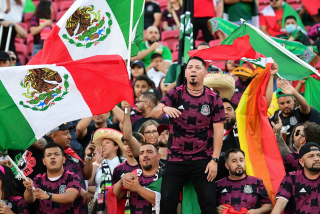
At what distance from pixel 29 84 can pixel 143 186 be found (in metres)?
1.68

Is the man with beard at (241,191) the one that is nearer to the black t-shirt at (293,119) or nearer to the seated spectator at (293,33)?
the black t-shirt at (293,119)

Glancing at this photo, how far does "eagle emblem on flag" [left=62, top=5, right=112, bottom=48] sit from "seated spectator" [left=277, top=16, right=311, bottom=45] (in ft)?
13.6

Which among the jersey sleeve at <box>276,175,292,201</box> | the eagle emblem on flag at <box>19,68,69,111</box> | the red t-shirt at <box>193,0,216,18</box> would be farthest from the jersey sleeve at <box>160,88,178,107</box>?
the red t-shirt at <box>193,0,216,18</box>

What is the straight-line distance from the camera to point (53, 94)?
6.23 metres

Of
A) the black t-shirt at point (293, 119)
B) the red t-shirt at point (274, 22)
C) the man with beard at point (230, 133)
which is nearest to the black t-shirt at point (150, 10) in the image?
the red t-shirt at point (274, 22)

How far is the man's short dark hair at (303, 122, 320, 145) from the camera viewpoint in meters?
6.74

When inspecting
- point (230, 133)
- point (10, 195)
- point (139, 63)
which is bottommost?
point (10, 195)

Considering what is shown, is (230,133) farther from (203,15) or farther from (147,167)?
(203,15)

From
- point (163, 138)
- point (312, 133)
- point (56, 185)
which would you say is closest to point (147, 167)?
point (163, 138)

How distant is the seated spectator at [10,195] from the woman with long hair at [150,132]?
1.70m

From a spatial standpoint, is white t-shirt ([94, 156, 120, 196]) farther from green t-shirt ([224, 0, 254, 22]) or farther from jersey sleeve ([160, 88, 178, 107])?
green t-shirt ([224, 0, 254, 22])

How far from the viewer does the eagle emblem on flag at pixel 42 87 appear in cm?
616

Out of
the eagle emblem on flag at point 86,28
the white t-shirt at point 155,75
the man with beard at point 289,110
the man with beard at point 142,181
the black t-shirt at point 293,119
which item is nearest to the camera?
the man with beard at point 142,181

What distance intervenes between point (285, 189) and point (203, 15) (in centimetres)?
578
